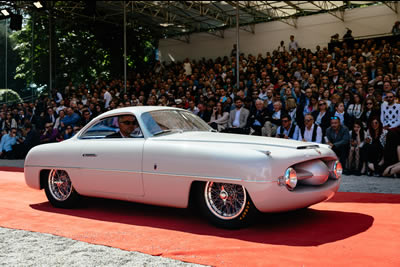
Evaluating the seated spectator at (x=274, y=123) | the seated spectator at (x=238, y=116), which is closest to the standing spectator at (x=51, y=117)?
the seated spectator at (x=238, y=116)

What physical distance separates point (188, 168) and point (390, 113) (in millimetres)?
7286

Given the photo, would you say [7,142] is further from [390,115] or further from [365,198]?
[365,198]

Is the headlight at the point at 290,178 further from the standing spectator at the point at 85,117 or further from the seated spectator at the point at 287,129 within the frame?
the standing spectator at the point at 85,117

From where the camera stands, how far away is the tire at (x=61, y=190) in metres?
6.11

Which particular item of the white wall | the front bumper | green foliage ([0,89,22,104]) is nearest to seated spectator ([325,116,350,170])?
the front bumper

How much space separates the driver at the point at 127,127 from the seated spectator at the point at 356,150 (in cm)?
604

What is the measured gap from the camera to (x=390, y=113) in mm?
10289

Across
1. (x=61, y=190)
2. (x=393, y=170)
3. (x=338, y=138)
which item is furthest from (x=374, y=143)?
(x=61, y=190)

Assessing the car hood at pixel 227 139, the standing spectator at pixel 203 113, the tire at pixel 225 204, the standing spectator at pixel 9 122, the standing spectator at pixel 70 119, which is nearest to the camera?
the tire at pixel 225 204

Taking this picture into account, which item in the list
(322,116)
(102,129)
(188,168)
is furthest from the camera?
(322,116)

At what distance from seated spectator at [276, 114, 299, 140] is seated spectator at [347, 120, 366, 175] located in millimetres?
1339

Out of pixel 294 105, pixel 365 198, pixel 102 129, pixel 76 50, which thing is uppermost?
pixel 76 50

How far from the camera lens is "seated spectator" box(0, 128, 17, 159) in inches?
648

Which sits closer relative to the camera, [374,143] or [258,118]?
[374,143]
